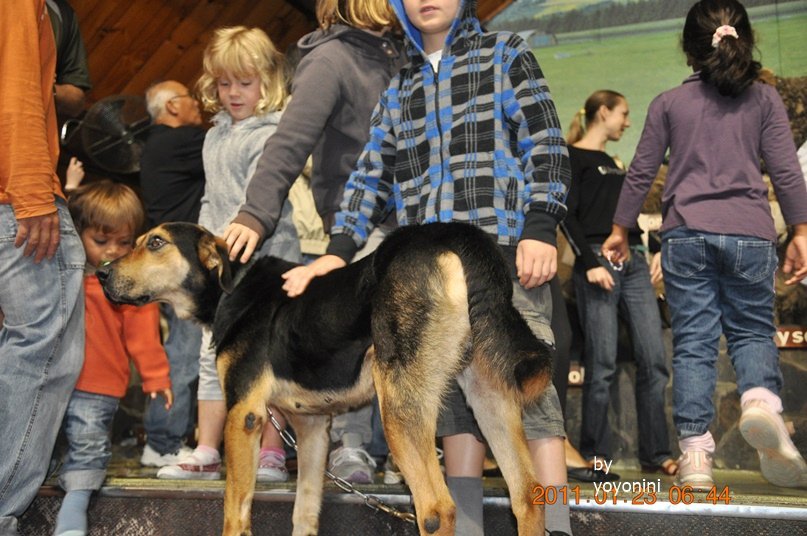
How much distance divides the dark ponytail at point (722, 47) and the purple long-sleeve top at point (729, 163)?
6cm

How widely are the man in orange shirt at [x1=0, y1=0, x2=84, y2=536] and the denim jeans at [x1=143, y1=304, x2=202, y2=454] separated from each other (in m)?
1.31

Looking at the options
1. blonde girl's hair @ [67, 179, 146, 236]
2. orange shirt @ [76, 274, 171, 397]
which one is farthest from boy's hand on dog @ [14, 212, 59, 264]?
blonde girl's hair @ [67, 179, 146, 236]

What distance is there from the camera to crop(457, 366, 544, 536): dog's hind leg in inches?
82.0

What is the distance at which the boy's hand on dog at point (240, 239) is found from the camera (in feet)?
8.67

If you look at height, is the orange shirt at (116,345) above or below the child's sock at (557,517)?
above

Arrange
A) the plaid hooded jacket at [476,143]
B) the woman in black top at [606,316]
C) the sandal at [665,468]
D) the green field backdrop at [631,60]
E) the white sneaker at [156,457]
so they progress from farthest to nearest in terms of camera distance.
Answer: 1. the green field backdrop at [631,60]
2. the woman in black top at [606,316]
3. the sandal at [665,468]
4. the white sneaker at [156,457]
5. the plaid hooded jacket at [476,143]

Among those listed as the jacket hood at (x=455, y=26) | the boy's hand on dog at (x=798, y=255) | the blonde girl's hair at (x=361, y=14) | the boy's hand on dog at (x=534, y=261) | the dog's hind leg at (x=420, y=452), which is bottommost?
the dog's hind leg at (x=420, y=452)

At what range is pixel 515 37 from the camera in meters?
2.52

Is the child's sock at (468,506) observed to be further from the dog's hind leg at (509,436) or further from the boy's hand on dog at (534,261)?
the boy's hand on dog at (534,261)

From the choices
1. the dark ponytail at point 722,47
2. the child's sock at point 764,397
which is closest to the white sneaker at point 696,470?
the child's sock at point 764,397

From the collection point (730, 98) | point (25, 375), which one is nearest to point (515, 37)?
point (730, 98)

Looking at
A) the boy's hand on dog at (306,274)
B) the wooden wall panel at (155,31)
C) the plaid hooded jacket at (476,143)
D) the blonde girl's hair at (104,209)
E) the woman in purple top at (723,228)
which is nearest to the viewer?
the plaid hooded jacket at (476,143)

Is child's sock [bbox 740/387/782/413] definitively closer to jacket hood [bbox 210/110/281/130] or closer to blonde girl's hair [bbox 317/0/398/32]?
blonde girl's hair [bbox 317/0/398/32]

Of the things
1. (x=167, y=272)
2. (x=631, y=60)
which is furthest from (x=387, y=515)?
(x=631, y=60)
